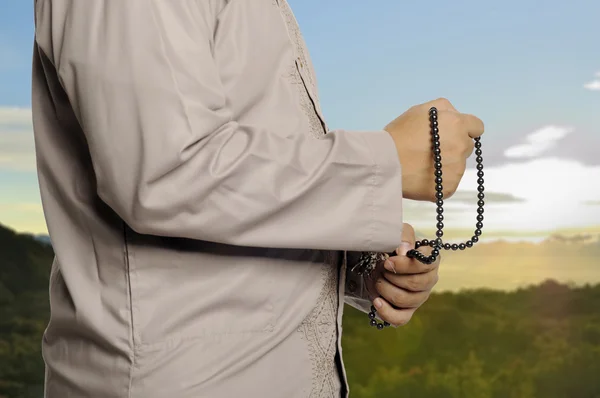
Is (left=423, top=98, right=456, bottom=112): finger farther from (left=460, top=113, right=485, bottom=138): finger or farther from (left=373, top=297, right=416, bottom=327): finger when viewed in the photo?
(left=373, top=297, right=416, bottom=327): finger

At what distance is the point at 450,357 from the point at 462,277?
0.34 m

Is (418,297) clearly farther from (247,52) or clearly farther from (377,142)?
(247,52)

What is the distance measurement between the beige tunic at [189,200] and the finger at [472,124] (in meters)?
0.09

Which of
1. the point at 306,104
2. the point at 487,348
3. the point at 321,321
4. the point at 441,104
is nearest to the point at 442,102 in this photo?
the point at 441,104

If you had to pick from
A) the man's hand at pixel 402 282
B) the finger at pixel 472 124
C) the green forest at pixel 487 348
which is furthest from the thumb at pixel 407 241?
the green forest at pixel 487 348

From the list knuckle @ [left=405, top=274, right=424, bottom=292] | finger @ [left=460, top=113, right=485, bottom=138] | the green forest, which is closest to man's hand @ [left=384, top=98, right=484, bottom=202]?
finger @ [left=460, top=113, right=485, bottom=138]

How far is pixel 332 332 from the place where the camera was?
0.69m

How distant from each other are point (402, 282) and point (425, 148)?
16 centimetres

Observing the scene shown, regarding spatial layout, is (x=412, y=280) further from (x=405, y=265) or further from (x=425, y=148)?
(x=425, y=148)

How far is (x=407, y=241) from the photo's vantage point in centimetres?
69

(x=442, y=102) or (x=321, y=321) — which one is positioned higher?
(x=442, y=102)

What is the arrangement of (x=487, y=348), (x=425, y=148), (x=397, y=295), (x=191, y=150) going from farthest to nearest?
(x=487, y=348) → (x=397, y=295) → (x=425, y=148) → (x=191, y=150)

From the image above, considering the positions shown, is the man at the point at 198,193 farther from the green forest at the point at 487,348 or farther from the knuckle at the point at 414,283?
the green forest at the point at 487,348

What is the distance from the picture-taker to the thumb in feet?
2.24
